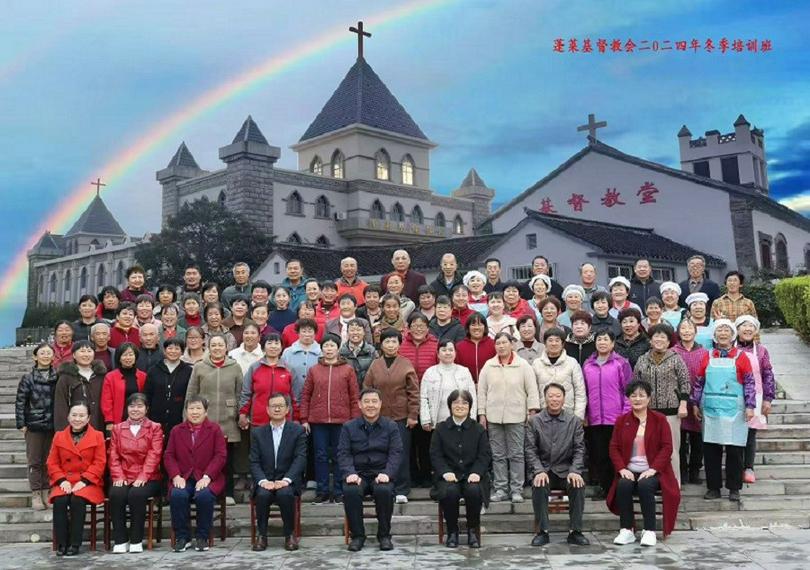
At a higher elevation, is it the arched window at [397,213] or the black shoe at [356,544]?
the arched window at [397,213]

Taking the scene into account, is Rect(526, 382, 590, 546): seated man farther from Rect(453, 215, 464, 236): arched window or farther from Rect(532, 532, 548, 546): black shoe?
Rect(453, 215, 464, 236): arched window

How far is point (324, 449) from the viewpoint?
26.1 feet

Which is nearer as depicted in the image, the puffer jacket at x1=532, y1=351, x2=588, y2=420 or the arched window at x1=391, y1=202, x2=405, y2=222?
the puffer jacket at x1=532, y1=351, x2=588, y2=420

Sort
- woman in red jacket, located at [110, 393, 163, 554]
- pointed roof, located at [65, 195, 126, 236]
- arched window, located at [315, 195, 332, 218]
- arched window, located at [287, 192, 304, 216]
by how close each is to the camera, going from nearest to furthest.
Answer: woman in red jacket, located at [110, 393, 163, 554], arched window, located at [287, 192, 304, 216], arched window, located at [315, 195, 332, 218], pointed roof, located at [65, 195, 126, 236]

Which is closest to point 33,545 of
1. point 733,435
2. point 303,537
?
point 303,537

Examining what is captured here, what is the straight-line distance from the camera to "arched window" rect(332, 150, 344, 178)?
45.8 m

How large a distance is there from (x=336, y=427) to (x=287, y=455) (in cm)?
77

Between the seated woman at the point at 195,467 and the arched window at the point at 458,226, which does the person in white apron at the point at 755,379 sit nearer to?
the seated woman at the point at 195,467

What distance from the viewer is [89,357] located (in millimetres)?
8023

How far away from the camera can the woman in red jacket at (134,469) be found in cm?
709

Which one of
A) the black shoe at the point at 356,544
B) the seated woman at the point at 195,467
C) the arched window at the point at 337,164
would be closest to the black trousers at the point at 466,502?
the black shoe at the point at 356,544

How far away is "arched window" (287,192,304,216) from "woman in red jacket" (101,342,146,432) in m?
33.1

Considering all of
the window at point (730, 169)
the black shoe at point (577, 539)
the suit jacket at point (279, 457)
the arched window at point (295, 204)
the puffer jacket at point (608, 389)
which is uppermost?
the window at point (730, 169)

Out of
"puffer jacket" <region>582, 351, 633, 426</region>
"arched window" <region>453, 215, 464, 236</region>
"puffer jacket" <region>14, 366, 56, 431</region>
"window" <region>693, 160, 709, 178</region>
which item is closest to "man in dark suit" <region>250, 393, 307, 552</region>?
"puffer jacket" <region>14, 366, 56, 431</region>
